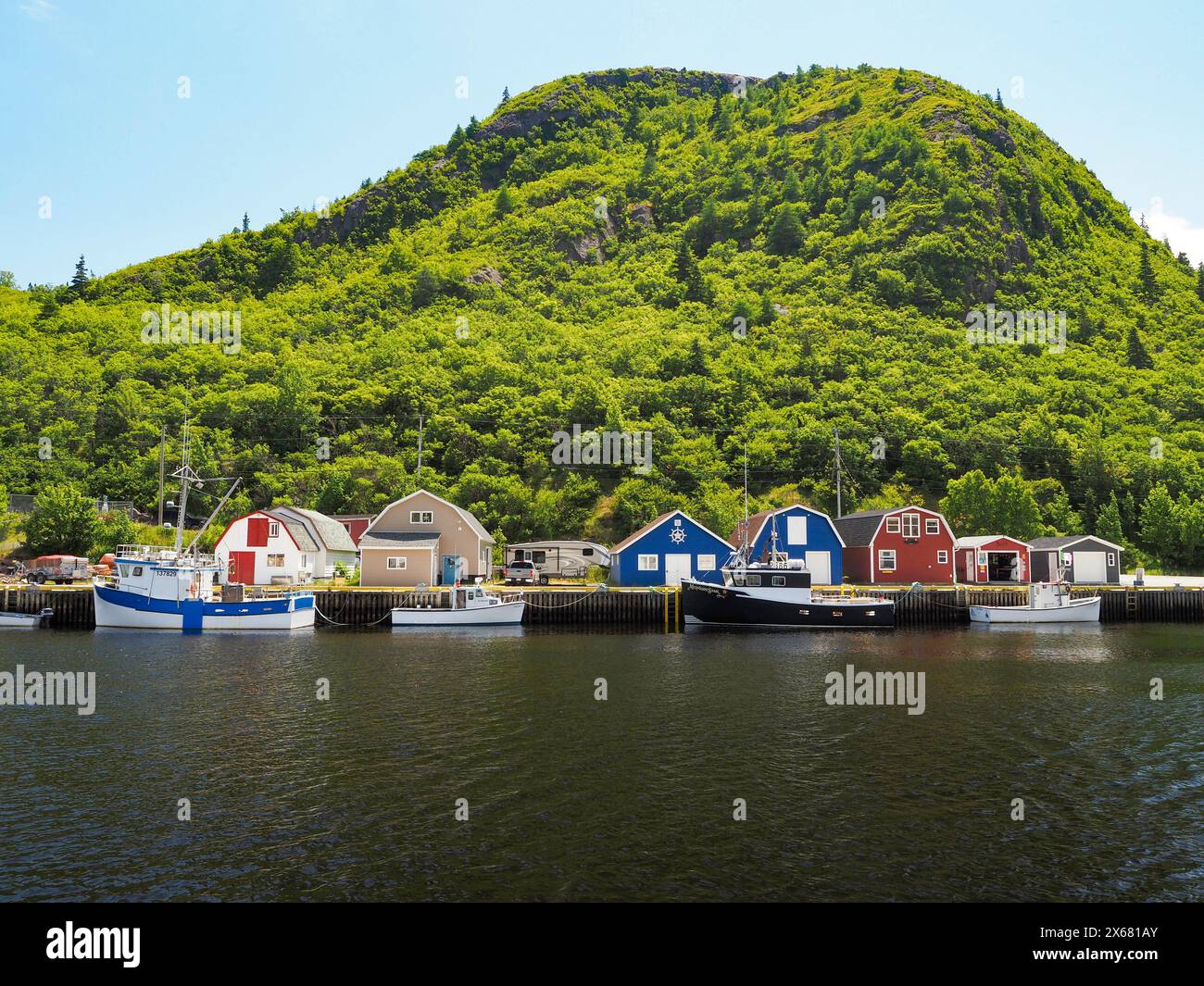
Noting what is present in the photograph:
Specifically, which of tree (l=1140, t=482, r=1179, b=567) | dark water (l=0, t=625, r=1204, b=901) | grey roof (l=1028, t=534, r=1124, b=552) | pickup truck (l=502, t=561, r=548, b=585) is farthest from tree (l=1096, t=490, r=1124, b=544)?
pickup truck (l=502, t=561, r=548, b=585)

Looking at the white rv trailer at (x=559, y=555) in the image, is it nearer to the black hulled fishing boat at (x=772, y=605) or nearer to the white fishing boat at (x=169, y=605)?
the black hulled fishing boat at (x=772, y=605)

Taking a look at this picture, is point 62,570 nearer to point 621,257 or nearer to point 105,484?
point 105,484

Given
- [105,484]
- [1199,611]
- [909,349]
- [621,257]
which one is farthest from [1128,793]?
[621,257]

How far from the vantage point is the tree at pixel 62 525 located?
68750 millimetres

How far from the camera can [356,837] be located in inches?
531

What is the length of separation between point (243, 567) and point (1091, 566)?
68.8m

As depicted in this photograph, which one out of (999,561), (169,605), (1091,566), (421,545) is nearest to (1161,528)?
(1091,566)

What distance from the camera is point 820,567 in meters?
62.5

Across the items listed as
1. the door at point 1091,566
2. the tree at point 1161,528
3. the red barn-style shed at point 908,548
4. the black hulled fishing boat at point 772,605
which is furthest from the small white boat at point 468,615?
the tree at point 1161,528

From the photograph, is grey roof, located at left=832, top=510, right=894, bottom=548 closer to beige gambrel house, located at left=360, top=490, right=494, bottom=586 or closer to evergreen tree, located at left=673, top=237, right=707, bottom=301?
beige gambrel house, located at left=360, top=490, right=494, bottom=586

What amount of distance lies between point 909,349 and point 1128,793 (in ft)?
411

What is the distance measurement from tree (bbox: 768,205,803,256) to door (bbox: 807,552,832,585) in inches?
4978

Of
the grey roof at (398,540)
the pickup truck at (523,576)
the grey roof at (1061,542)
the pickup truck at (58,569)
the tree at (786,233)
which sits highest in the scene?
the tree at (786,233)

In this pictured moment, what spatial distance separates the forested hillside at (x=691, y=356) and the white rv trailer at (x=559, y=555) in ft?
23.2
